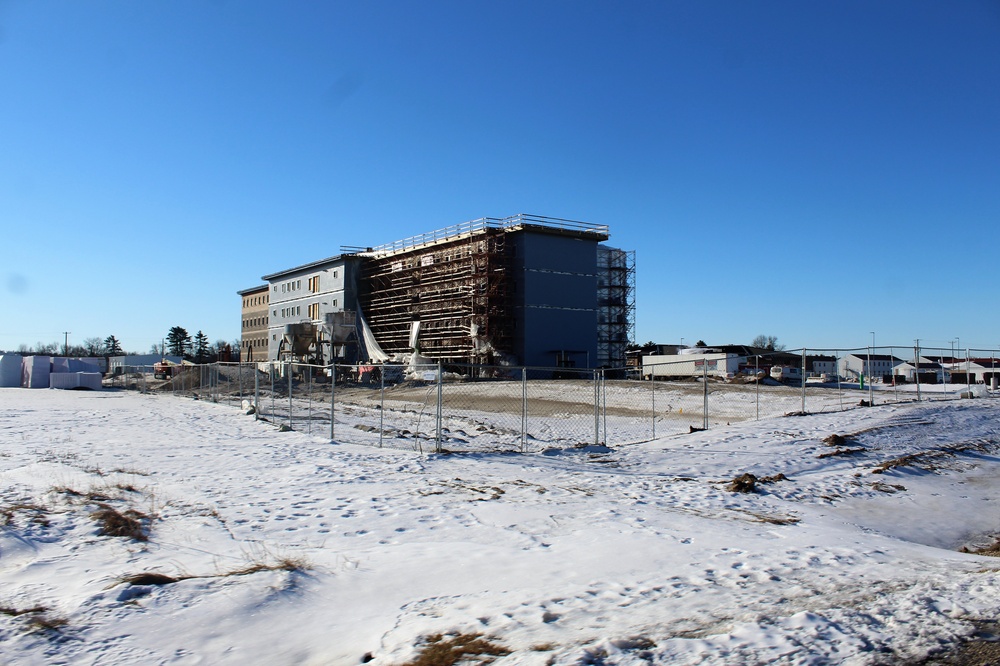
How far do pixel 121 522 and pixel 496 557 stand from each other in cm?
416

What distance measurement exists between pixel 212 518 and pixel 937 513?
32.9ft

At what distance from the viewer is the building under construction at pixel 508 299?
6069cm

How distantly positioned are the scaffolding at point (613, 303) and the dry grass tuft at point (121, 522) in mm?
62359

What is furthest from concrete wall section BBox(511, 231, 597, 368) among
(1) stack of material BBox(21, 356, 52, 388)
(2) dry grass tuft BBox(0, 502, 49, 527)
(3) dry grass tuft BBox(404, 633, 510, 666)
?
(3) dry grass tuft BBox(404, 633, 510, 666)

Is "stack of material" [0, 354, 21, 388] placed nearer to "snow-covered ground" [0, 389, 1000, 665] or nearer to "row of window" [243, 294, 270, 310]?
"row of window" [243, 294, 270, 310]

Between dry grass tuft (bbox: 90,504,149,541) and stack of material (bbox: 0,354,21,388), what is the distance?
5783 cm

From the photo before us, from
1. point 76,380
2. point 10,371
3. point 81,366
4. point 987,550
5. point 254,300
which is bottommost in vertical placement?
point 987,550

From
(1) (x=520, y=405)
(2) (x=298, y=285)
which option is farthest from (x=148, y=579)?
(2) (x=298, y=285)

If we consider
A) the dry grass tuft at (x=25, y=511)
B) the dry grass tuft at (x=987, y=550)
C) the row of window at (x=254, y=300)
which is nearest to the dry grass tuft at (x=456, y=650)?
the dry grass tuft at (x=25, y=511)

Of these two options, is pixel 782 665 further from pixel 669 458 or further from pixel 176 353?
pixel 176 353

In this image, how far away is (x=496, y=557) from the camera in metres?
6.53

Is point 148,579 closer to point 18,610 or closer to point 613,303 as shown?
point 18,610

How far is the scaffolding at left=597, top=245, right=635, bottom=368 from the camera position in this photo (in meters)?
69.4

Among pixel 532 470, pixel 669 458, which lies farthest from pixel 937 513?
pixel 532 470
